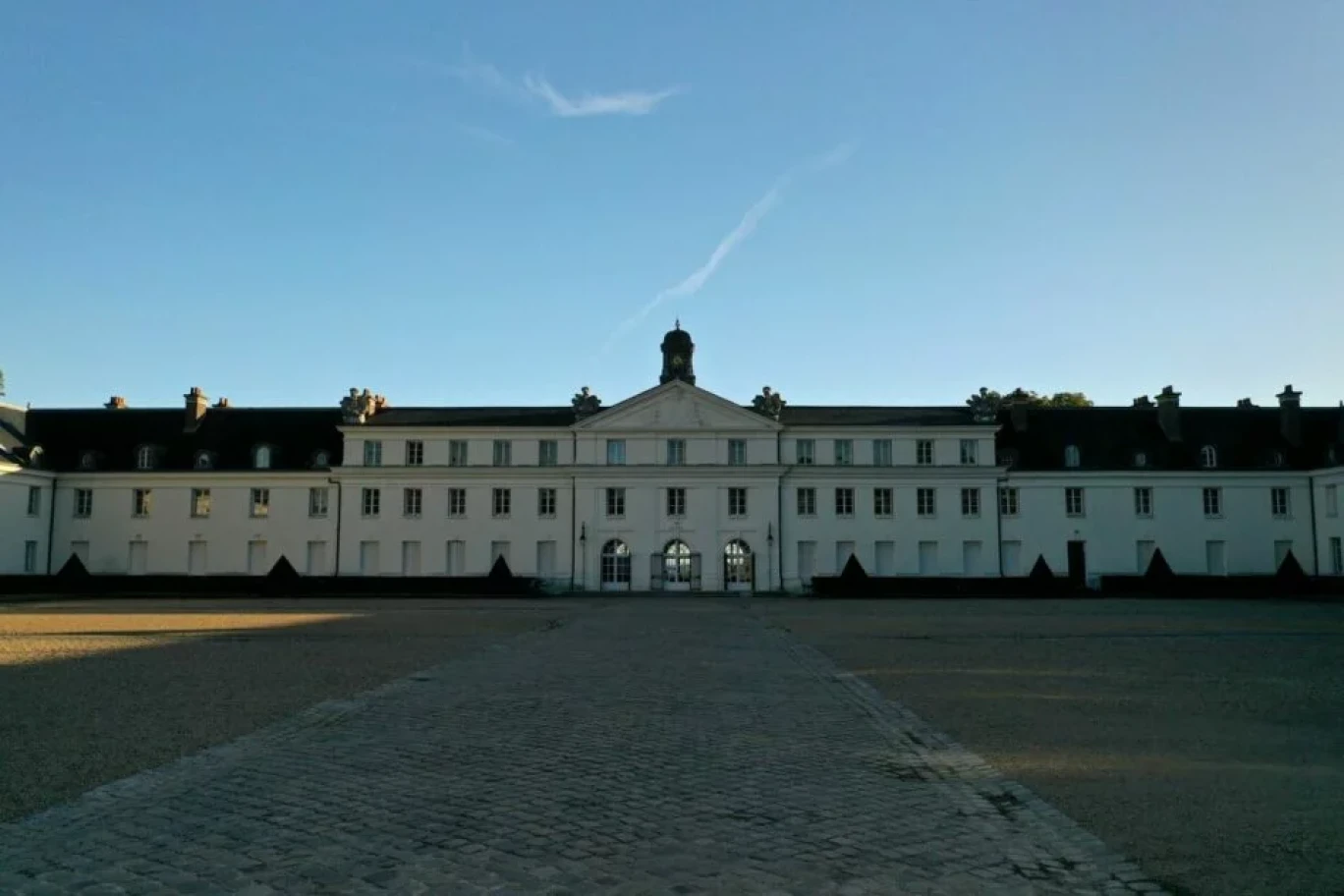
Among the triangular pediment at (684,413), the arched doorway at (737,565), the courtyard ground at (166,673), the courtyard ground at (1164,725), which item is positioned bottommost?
the courtyard ground at (1164,725)

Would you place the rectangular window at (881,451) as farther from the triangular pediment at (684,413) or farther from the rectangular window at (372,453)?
the rectangular window at (372,453)

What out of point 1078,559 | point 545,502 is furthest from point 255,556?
point 1078,559

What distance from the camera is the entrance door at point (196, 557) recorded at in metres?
59.2

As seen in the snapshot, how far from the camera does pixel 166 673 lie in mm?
16219

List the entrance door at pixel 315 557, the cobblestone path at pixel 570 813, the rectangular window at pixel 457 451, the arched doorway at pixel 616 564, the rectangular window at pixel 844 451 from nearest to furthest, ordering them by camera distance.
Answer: the cobblestone path at pixel 570 813
the arched doorway at pixel 616 564
the rectangular window at pixel 844 451
the entrance door at pixel 315 557
the rectangular window at pixel 457 451

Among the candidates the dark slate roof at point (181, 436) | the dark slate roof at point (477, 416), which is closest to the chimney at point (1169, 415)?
the dark slate roof at point (477, 416)

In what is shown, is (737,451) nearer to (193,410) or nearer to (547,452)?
(547,452)

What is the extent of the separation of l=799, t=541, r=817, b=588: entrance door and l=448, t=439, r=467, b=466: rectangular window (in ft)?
59.5

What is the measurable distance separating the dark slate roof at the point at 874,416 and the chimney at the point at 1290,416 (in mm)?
17109

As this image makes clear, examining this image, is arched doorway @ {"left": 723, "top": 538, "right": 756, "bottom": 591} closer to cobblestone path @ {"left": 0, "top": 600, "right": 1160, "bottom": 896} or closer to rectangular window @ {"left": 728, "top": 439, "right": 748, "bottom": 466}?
rectangular window @ {"left": 728, "top": 439, "right": 748, "bottom": 466}

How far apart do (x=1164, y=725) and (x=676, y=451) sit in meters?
47.1

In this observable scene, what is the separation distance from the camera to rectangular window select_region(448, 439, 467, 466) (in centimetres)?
5923

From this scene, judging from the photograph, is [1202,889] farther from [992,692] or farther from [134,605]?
[134,605]

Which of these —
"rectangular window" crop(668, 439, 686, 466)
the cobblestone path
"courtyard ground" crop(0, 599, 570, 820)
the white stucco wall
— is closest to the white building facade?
"rectangular window" crop(668, 439, 686, 466)
